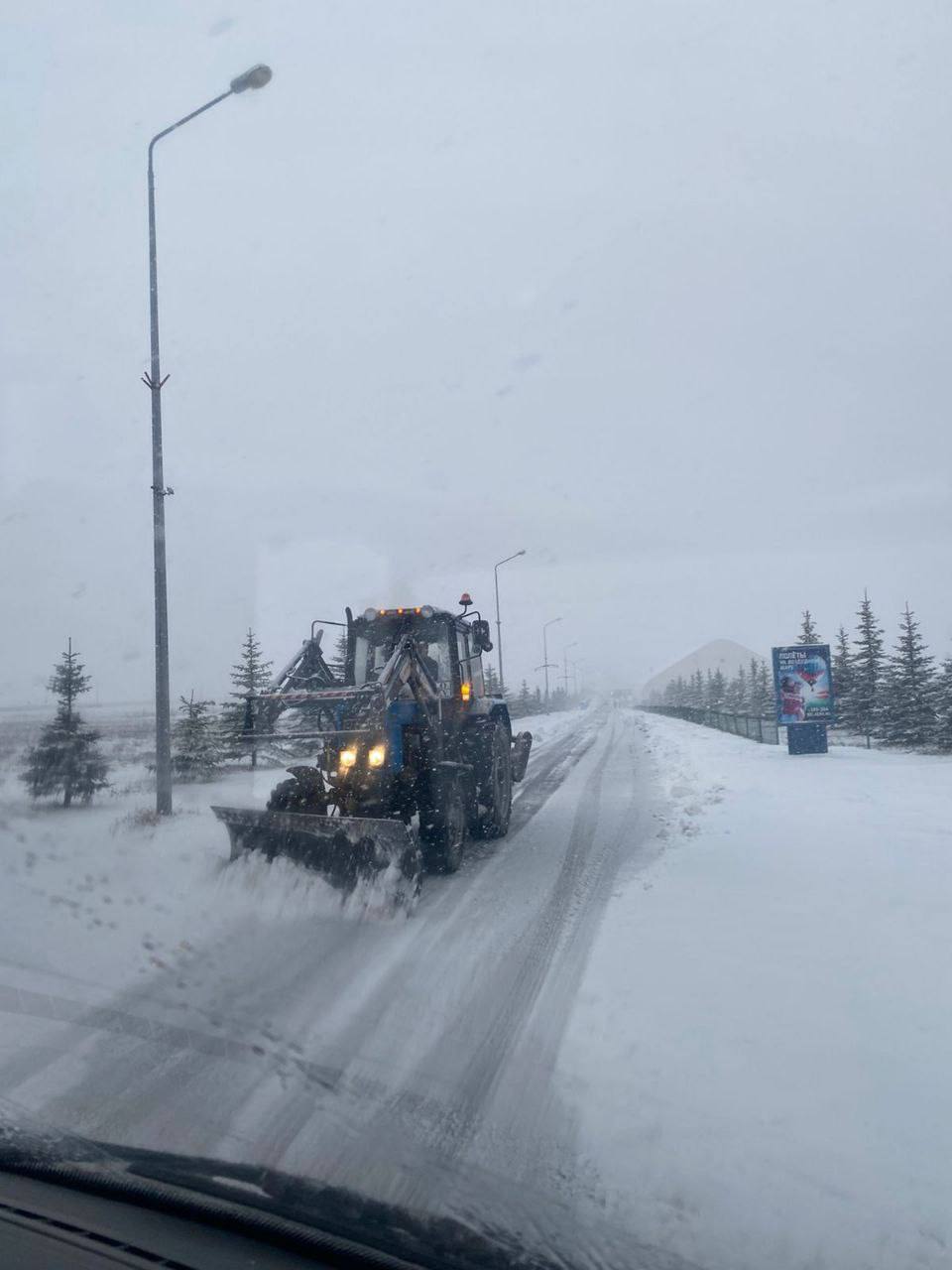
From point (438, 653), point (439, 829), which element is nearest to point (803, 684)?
point (438, 653)

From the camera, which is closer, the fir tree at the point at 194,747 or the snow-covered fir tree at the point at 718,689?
the fir tree at the point at 194,747

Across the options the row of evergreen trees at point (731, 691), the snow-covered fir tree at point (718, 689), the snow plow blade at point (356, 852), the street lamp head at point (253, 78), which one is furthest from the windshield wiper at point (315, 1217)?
the snow-covered fir tree at point (718, 689)

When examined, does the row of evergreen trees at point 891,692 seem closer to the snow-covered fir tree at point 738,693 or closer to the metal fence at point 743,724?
the metal fence at point 743,724

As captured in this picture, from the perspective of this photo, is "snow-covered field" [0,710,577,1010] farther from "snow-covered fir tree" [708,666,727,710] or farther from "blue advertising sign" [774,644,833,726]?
"snow-covered fir tree" [708,666,727,710]

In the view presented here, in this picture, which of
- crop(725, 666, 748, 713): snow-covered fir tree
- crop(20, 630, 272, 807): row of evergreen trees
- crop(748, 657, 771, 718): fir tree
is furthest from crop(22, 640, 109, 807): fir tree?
crop(725, 666, 748, 713): snow-covered fir tree

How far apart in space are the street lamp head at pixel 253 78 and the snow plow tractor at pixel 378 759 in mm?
6369

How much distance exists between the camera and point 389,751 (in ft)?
31.5

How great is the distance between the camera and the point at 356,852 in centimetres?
860

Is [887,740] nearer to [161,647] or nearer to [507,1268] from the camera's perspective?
[161,647]

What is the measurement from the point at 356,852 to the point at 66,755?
25.4ft

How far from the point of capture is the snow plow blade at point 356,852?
8422mm

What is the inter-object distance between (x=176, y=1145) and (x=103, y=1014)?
1.99 meters

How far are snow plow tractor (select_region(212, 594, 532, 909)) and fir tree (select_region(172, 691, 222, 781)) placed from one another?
290 inches

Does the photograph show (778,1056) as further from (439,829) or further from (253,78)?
(253,78)
